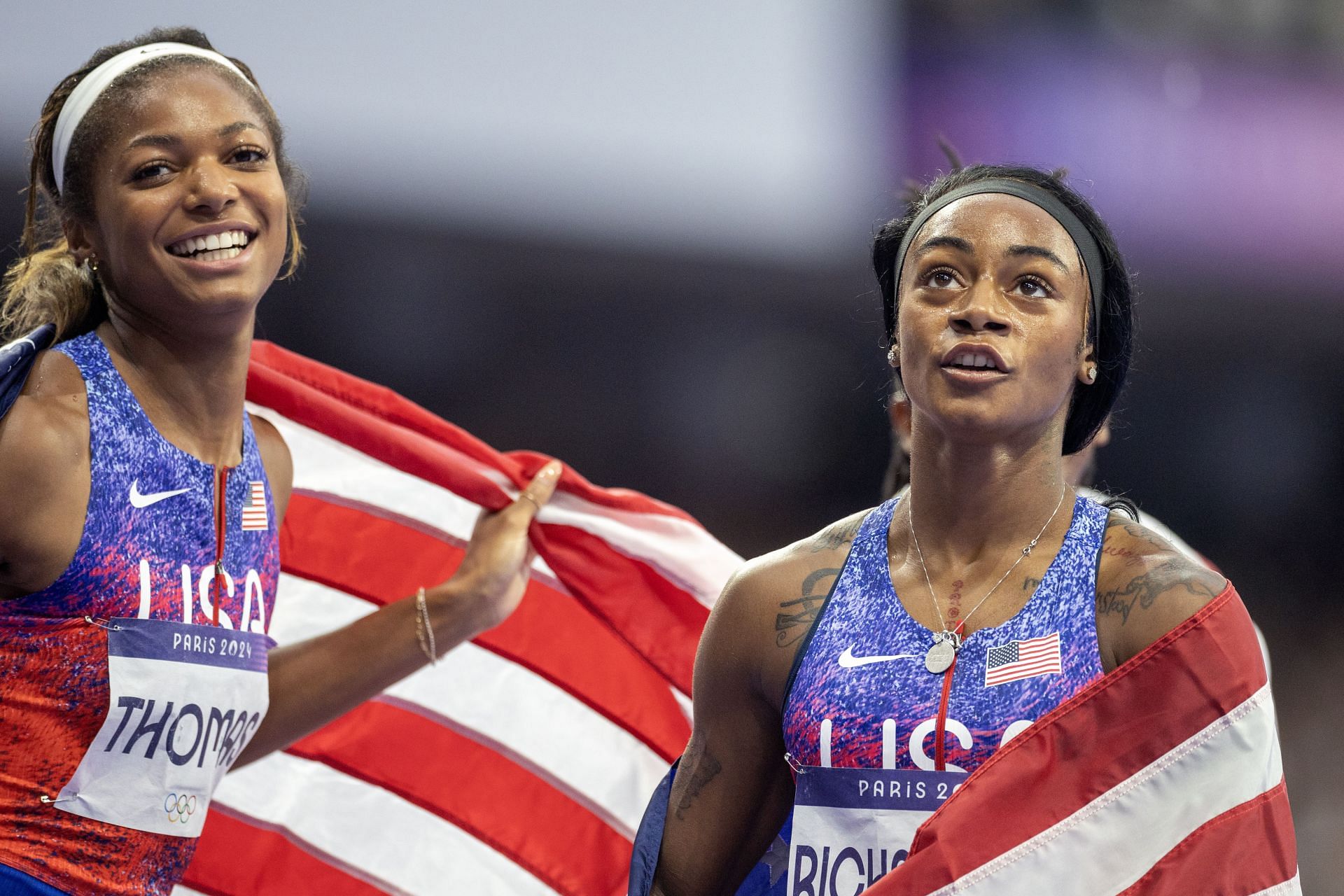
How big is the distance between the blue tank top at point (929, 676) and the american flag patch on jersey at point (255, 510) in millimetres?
988

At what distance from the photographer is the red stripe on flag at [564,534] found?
10.6 ft

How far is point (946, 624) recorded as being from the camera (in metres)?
2.13

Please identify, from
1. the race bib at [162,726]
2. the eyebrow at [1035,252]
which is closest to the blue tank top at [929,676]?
the eyebrow at [1035,252]

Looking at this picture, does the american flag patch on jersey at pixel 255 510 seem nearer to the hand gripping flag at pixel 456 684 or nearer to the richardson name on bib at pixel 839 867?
the hand gripping flag at pixel 456 684

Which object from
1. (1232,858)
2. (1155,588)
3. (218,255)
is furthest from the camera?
(218,255)

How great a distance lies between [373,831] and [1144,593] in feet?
6.30

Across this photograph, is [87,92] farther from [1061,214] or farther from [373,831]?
[373,831]

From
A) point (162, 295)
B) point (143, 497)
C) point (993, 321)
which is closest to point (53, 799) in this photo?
point (143, 497)

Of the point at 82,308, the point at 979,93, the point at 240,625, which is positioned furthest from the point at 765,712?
the point at 979,93

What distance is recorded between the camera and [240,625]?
2.50 meters

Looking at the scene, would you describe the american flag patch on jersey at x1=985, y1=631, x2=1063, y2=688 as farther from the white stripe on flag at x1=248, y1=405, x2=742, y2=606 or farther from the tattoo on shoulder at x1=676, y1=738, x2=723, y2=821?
the white stripe on flag at x1=248, y1=405, x2=742, y2=606

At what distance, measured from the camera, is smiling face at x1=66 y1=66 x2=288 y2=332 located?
2.41 metres

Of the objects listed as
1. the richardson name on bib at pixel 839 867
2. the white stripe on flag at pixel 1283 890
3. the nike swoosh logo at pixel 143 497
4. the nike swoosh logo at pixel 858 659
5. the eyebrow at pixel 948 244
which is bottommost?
the white stripe on flag at pixel 1283 890

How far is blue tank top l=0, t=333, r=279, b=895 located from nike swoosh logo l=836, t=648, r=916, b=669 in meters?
1.00
